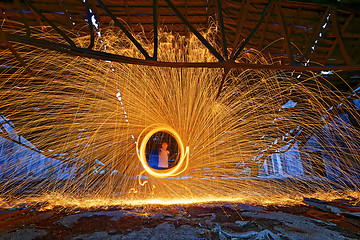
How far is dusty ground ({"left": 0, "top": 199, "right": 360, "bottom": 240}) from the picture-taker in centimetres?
295

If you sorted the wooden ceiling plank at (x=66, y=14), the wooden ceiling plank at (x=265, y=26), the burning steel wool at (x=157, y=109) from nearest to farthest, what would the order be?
1. the wooden ceiling plank at (x=66, y=14)
2. the wooden ceiling plank at (x=265, y=26)
3. the burning steel wool at (x=157, y=109)

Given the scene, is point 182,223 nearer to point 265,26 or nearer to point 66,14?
point 265,26

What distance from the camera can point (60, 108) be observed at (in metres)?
7.55

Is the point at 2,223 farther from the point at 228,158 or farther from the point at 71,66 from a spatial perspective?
the point at 228,158

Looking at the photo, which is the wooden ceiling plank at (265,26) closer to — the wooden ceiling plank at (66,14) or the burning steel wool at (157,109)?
the burning steel wool at (157,109)

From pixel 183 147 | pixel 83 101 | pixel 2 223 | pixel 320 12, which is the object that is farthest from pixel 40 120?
pixel 320 12

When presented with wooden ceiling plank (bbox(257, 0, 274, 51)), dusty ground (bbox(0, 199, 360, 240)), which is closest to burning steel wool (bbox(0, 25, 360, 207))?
wooden ceiling plank (bbox(257, 0, 274, 51))

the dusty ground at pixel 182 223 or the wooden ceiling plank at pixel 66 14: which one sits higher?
the wooden ceiling plank at pixel 66 14

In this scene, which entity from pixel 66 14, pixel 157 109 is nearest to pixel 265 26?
pixel 157 109

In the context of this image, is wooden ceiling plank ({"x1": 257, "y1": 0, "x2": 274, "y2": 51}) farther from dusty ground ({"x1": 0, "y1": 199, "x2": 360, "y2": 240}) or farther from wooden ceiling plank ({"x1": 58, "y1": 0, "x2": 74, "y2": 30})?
wooden ceiling plank ({"x1": 58, "y1": 0, "x2": 74, "y2": 30})

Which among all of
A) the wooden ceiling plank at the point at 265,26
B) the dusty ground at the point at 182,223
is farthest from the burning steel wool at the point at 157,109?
the dusty ground at the point at 182,223

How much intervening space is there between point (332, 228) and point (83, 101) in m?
7.72

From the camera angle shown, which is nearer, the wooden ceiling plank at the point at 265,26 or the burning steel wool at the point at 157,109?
the wooden ceiling plank at the point at 265,26

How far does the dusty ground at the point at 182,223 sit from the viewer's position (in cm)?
295
